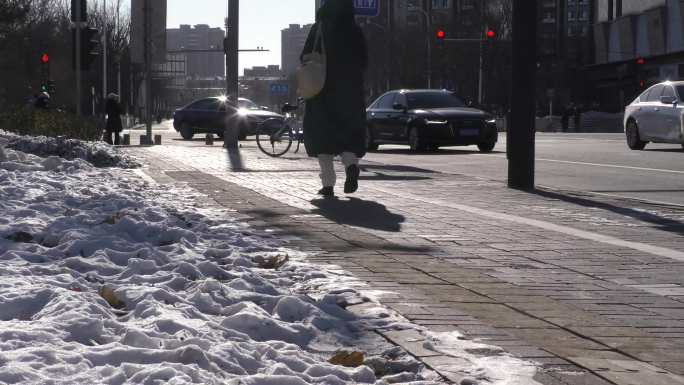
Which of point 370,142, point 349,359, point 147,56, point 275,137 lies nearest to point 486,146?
point 370,142

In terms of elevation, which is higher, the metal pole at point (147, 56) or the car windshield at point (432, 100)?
the metal pole at point (147, 56)

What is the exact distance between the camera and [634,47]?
263 ft

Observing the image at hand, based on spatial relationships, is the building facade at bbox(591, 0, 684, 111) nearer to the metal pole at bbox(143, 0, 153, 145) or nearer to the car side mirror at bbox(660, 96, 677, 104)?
the metal pole at bbox(143, 0, 153, 145)

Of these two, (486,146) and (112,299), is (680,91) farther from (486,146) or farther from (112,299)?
(112,299)

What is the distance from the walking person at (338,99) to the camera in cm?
1057

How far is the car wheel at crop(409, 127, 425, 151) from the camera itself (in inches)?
924

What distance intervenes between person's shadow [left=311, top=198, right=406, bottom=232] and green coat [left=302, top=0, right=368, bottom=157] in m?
0.60

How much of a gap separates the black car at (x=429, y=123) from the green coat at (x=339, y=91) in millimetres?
12752

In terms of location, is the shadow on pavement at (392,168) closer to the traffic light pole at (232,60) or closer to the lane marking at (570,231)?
the lane marking at (570,231)

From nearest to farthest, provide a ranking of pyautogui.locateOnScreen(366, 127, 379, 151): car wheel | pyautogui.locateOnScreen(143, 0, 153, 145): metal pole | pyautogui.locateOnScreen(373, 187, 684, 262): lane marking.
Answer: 1. pyautogui.locateOnScreen(373, 187, 684, 262): lane marking
2. pyautogui.locateOnScreen(366, 127, 379, 151): car wheel
3. pyautogui.locateOnScreen(143, 0, 153, 145): metal pole

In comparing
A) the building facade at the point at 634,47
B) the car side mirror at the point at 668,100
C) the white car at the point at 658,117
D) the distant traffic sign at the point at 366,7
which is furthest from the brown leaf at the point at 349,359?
the building facade at the point at 634,47

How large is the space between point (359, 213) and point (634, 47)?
245 feet

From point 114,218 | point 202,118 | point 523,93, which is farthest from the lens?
point 202,118

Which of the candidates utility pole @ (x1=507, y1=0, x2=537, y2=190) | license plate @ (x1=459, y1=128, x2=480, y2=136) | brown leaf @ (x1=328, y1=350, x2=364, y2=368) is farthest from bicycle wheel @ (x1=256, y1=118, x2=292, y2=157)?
brown leaf @ (x1=328, y1=350, x2=364, y2=368)
